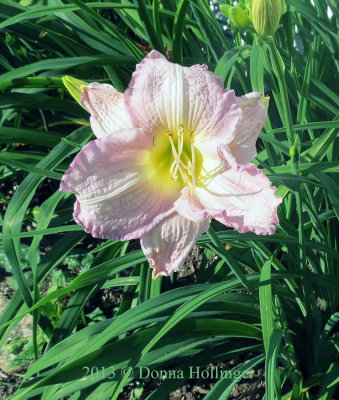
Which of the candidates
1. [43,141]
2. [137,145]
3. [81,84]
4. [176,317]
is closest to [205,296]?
[176,317]

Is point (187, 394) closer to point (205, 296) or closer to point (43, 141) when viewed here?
point (205, 296)

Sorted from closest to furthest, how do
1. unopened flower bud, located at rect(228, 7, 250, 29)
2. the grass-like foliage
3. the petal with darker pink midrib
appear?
1. the petal with darker pink midrib
2. unopened flower bud, located at rect(228, 7, 250, 29)
3. the grass-like foliage

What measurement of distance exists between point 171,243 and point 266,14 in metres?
0.40

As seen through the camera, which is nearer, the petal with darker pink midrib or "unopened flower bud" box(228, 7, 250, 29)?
the petal with darker pink midrib

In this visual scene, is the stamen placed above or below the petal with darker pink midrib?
above

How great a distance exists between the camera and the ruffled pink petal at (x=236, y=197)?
0.85 m

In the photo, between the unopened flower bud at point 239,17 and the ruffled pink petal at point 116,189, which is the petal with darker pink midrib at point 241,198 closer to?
the ruffled pink petal at point 116,189

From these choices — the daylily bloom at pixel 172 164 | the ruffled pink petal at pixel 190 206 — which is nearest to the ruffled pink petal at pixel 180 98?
the daylily bloom at pixel 172 164

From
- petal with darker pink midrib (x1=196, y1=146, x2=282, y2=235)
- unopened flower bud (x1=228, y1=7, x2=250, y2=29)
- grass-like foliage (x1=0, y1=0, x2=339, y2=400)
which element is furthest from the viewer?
grass-like foliage (x1=0, y1=0, x2=339, y2=400)

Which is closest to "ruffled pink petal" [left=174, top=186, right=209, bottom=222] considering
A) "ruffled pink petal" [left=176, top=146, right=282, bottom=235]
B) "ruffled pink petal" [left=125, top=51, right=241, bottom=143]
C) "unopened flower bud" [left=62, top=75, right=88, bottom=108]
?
"ruffled pink petal" [left=176, top=146, right=282, bottom=235]

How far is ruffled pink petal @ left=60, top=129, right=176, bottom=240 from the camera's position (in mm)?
886

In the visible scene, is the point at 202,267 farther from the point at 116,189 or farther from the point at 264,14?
the point at 264,14

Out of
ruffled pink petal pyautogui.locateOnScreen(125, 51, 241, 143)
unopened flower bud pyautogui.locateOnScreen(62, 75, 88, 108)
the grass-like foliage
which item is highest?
unopened flower bud pyautogui.locateOnScreen(62, 75, 88, 108)

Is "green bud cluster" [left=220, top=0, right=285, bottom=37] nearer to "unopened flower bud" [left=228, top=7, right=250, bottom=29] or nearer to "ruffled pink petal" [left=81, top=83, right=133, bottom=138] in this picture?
"unopened flower bud" [left=228, top=7, right=250, bottom=29]
